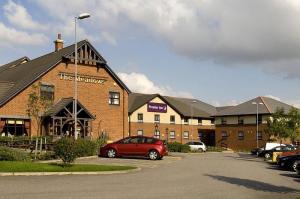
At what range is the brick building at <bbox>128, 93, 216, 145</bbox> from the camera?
70.3m

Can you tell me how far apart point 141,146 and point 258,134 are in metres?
43.3

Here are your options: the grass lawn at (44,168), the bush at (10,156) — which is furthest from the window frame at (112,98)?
the grass lawn at (44,168)

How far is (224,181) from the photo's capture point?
63.9ft

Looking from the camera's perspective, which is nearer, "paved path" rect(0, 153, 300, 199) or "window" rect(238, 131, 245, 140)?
"paved path" rect(0, 153, 300, 199)

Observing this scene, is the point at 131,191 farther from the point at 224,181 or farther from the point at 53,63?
the point at 53,63

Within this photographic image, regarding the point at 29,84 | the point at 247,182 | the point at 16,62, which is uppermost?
the point at 16,62

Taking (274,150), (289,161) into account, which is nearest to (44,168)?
(289,161)

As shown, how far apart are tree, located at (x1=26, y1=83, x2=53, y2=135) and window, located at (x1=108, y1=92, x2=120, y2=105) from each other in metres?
7.99

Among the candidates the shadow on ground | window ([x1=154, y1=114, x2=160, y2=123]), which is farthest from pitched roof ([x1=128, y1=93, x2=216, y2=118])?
the shadow on ground

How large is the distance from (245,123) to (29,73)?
122ft

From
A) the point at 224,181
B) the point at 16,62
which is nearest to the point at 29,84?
the point at 16,62

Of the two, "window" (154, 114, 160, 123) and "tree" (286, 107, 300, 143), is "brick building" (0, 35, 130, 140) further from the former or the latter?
"window" (154, 114, 160, 123)

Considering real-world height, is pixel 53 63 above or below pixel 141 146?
above

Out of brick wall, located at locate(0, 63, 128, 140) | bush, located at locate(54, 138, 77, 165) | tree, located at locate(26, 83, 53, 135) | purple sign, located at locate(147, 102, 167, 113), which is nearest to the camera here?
bush, located at locate(54, 138, 77, 165)
